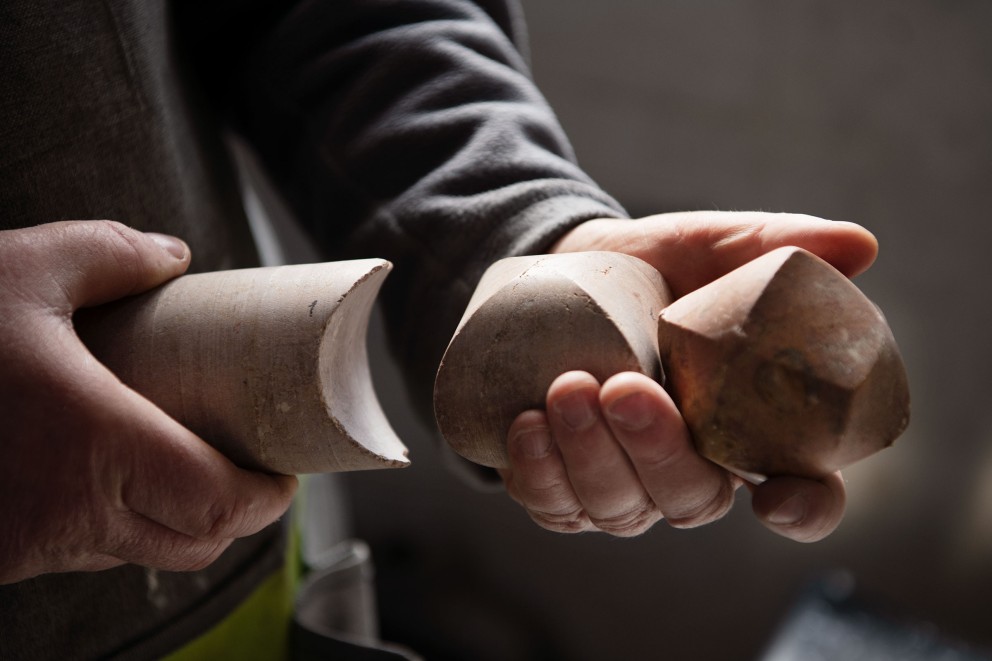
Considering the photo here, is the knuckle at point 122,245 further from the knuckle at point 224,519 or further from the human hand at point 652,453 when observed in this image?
the human hand at point 652,453

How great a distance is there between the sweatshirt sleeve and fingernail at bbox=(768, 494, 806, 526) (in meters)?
0.35

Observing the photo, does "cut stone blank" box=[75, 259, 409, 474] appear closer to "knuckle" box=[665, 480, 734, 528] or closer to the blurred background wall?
"knuckle" box=[665, 480, 734, 528]

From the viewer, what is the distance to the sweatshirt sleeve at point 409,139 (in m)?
0.92

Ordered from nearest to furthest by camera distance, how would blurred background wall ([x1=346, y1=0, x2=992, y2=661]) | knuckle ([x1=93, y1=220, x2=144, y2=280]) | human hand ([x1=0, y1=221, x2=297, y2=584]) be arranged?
human hand ([x1=0, y1=221, x2=297, y2=584]), knuckle ([x1=93, y1=220, x2=144, y2=280]), blurred background wall ([x1=346, y1=0, x2=992, y2=661])

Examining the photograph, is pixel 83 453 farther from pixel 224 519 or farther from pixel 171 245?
pixel 171 245

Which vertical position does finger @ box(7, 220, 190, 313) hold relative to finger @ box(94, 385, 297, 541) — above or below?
above

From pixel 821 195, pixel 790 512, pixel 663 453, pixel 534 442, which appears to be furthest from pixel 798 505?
pixel 821 195

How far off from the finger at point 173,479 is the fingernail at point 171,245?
0.17 meters

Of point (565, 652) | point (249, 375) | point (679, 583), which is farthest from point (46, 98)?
point (565, 652)

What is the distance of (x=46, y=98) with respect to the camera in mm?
764

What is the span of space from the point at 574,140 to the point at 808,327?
130 centimetres

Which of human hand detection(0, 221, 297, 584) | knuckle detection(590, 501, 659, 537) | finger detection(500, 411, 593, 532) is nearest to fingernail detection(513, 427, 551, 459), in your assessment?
finger detection(500, 411, 593, 532)

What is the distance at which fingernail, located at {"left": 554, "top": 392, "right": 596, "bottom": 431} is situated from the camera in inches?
26.8

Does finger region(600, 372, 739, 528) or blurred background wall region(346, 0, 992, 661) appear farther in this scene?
blurred background wall region(346, 0, 992, 661)
